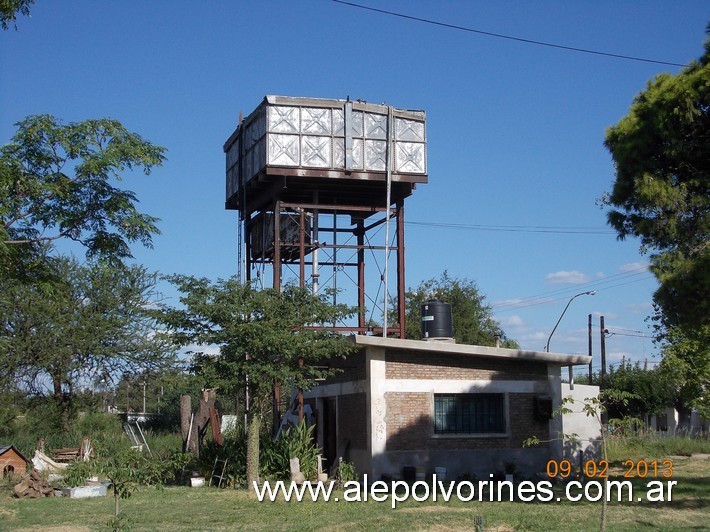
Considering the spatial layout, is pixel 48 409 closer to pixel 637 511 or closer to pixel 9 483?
pixel 9 483

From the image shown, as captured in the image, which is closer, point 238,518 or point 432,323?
point 238,518

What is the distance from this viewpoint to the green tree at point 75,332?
36.9 metres

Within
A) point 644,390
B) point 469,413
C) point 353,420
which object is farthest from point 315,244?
point 644,390

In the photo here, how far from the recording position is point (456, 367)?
2314 centimetres

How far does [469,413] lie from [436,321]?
3376 millimetres

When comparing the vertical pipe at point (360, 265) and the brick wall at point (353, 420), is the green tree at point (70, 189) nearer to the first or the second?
the brick wall at point (353, 420)

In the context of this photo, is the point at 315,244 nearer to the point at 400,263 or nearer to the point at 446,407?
the point at 400,263

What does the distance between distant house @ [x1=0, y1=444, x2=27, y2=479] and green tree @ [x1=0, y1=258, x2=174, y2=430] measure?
385 inches

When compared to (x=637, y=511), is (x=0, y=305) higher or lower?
higher

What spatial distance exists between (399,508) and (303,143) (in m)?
14.3

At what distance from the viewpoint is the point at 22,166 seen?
1259 centimetres

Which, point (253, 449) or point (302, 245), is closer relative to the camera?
point (253, 449)

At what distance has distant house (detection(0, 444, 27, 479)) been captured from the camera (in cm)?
2637

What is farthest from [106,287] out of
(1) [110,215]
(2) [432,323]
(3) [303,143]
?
(1) [110,215]
